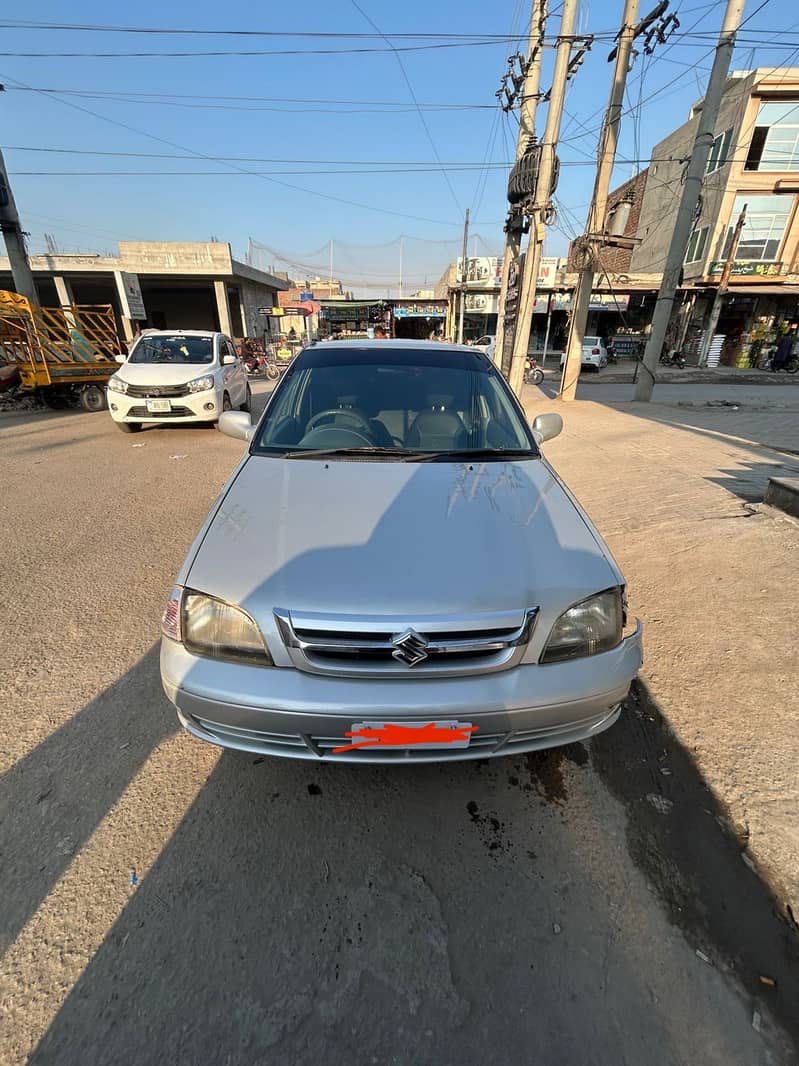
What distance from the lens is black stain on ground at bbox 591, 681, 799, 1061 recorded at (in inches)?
54.9

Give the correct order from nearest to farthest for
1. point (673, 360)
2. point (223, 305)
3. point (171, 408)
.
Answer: point (171, 408) < point (673, 360) < point (223, 305)

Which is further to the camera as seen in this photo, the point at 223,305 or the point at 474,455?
the point at 223,305

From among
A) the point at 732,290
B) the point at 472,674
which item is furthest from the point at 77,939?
the point at 732,290

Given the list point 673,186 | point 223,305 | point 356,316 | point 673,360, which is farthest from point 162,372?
point 356,316

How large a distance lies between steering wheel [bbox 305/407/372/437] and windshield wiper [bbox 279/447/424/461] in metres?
0.23

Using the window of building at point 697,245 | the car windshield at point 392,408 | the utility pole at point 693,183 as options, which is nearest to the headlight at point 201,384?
the car windshield at point 392,408

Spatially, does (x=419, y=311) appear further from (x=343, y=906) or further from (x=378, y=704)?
(x=343, y=906)

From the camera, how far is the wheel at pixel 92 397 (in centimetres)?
1101

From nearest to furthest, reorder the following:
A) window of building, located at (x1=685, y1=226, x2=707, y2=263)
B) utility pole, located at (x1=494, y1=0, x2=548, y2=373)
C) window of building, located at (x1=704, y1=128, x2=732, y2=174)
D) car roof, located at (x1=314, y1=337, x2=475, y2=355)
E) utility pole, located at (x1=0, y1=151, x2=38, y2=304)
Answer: car roof, located at (x1=314, y1=337, x2=475, y2=355)
utility pole, located at (x1=494, y1=0, x2=548, y2=373)
utility pole, located at (x1=0, y1=151, x2=38, y2=304)
window of building, located at (x1=704, y1=128, x2=732, y2=174)
window of building, located at (x1=685, y1=226, x2=707, y2=263)

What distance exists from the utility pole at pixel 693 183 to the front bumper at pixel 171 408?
11.6 metres

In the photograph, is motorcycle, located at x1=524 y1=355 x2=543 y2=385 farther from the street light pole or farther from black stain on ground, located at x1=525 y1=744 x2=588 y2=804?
black stain on ground, located at x1=525 y1=744 x2=588 y2=804

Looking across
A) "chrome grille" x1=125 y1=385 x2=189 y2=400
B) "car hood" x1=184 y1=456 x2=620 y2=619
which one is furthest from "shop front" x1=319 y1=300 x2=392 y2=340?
"car hood" x1=184 y1=456 x2=620 y2=619

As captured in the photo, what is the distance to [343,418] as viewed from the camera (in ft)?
9.32

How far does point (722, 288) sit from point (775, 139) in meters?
6.30
